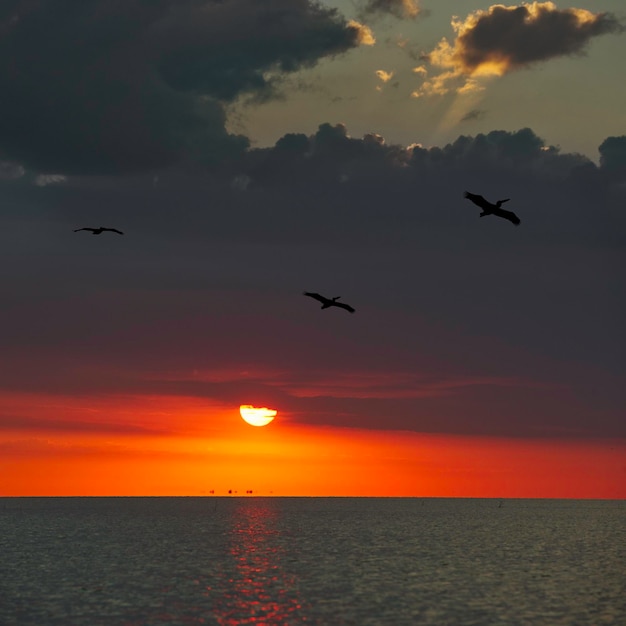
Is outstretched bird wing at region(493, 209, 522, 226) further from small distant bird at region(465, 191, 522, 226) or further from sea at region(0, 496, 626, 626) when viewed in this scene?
sea at region(0, 496, 626, 626)

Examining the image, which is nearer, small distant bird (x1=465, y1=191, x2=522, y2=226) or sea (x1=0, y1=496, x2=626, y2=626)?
small distant bird (x1=465, y1=191, x2=522, y2=226)

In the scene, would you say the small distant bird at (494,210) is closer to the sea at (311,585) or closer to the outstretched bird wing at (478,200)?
the outstretched bird wing at (478,200)

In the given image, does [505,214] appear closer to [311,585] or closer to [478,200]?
[478,200]

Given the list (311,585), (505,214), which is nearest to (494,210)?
(505,214)

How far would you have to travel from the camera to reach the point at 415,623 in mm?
75562

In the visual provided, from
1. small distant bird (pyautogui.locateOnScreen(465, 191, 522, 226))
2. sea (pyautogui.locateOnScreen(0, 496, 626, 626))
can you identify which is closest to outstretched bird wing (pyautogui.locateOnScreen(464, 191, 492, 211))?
small distant bird (pyautogui.locateOnScreen(465, 191, 522, 226))

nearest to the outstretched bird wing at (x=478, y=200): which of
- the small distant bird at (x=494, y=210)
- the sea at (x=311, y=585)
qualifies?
the small distant bird at (x=494, y=210)

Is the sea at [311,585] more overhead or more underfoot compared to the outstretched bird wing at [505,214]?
more underfoot

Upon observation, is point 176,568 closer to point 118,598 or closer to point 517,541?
point 118,598

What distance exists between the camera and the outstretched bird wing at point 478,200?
63.3 metres

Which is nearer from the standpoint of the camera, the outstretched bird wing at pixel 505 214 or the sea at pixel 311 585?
Result: the outstretched bird wing at pixel 505 214

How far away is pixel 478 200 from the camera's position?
6625 centimetres

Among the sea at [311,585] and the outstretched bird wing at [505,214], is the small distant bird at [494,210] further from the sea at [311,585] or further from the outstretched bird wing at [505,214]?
the sea at [311,585]

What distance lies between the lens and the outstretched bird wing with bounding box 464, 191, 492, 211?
63281 mm
